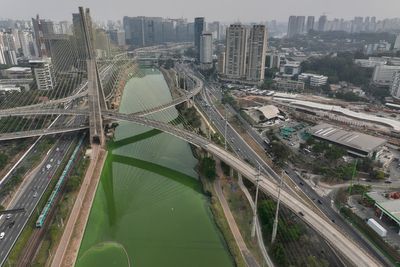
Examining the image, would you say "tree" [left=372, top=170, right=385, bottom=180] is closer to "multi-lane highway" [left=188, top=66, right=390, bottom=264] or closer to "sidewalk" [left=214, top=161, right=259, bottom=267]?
"multi-lane highway" [left=188, top=66, right=390, bottom=264]

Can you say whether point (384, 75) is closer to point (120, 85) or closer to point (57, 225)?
point (120, 85)

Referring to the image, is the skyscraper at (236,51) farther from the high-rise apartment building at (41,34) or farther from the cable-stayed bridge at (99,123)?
the high-rise apartment building at (41,34)

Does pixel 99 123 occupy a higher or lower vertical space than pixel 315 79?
lower

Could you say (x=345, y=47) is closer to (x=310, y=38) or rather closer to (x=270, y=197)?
(x=310, y=38)

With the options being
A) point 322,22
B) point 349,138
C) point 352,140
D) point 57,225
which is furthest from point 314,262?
point 322,22

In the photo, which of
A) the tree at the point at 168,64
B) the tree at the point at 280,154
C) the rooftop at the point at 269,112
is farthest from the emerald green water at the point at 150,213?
the tree at the point at 168,64

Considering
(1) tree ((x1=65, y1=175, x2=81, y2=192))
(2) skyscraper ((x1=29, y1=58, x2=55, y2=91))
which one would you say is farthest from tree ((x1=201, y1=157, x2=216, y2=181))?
(2) skyscraper ((x1=29, y1=58, x2=55, y2=91))
